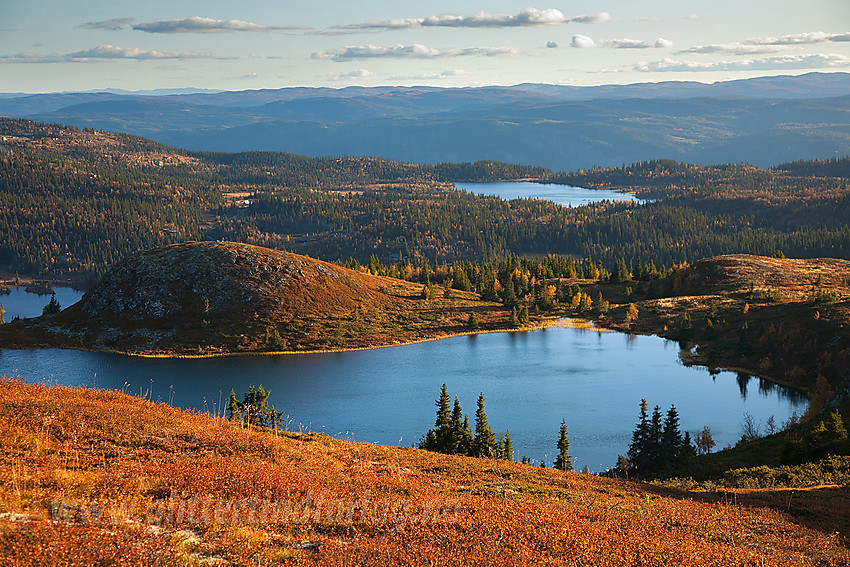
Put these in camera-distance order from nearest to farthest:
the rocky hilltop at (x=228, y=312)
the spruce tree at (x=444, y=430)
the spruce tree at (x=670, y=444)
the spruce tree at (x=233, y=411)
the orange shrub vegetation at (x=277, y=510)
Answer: the orange shrub vegetation at (x=277, y=510) < the spruce tree at (x=233, y=411) < the spruce tree at (x=670, y=444) < the spruce tree at (x=444, y=430) < the rocky hilltop at (x=228, y=312)

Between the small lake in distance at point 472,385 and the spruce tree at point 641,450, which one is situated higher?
the spruce tree at point 641,450

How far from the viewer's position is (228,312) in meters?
132

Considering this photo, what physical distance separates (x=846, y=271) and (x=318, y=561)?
638 feet

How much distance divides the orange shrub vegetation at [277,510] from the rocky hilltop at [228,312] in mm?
95059

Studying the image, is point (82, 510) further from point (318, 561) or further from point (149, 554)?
point (318, 561)

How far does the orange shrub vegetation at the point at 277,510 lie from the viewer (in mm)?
18453

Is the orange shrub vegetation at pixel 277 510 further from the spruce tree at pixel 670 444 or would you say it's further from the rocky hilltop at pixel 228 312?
the rocky hilltop at pixel 228 312

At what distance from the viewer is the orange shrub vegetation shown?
1845 centimetres

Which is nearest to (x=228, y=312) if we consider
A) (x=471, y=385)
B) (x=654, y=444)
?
(x=471, y=385)

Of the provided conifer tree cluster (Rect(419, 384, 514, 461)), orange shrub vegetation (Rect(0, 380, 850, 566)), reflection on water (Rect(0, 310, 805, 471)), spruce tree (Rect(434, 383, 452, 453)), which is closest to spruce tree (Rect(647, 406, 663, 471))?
reflection on water (Rect(0, 310, 805, 471))

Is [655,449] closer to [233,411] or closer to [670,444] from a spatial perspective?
[670,444]

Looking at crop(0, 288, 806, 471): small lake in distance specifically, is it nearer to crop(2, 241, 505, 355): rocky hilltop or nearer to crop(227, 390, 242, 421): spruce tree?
crop(2, 241, 505, 355): rocky hilltop

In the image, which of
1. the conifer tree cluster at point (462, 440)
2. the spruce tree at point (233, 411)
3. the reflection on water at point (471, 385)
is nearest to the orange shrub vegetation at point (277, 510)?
the spruce tree at point (233, 411)

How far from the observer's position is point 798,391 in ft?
327
